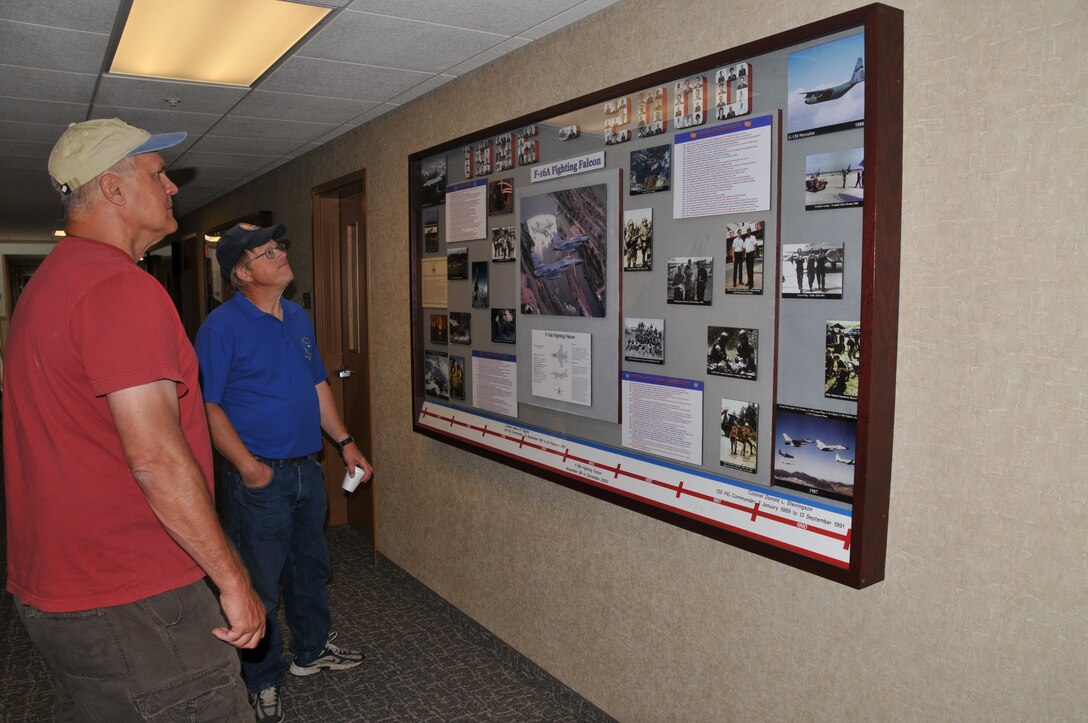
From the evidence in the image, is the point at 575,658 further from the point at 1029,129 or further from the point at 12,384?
the point at 1029,129

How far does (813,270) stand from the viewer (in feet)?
5.51

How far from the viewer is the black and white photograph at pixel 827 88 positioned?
5.09ft

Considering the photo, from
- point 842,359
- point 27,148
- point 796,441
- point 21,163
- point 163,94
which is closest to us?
point 842,359

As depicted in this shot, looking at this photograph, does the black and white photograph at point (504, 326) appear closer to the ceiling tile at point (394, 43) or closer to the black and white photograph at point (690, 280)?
the black and white photograph at point (690, 280)

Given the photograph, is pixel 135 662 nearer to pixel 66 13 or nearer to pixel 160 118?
pixel 66 13

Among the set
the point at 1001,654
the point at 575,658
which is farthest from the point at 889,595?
the point at 575,658

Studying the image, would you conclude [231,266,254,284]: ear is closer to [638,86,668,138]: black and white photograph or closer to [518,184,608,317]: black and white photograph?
[518,184,608,317]: black and white photograph

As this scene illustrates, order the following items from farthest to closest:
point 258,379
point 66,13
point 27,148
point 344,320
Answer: point 344,320
point 27,148
point 258,379
point 66,13

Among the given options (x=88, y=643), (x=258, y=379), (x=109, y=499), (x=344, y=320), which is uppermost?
(x=344, y=320)

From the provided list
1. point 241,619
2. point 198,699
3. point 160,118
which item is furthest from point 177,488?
point 160,118

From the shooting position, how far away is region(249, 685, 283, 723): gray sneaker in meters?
2.63

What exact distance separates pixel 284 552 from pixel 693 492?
1535 mm

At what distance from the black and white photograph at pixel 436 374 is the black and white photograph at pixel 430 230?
1.53 feet

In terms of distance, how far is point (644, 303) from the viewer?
7.09ft
